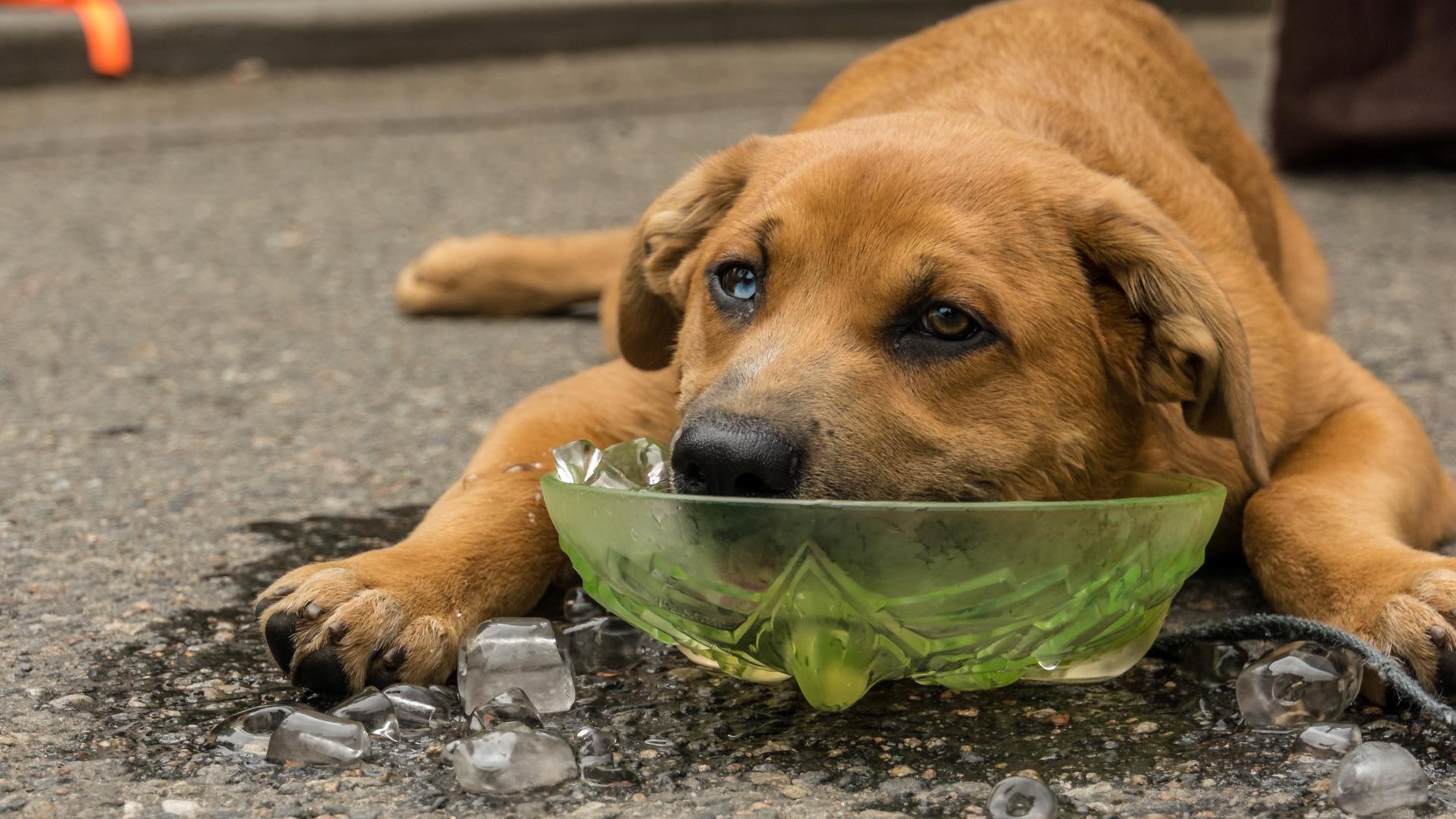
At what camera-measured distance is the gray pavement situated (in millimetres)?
2551

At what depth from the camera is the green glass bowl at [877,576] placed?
7.90 feet

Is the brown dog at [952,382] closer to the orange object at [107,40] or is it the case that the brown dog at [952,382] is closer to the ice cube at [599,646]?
the ice cube at [599,646]

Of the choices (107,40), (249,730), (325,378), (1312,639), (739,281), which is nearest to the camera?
(249,730)

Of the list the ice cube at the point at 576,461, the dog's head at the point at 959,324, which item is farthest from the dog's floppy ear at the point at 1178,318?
the ice cube at the point at 576,461

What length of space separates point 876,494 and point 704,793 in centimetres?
58

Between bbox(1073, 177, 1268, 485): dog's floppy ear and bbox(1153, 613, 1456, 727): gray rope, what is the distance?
0.28 metres

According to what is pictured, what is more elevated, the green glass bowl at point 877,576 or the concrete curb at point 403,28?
the green glass bowl at point 877,576

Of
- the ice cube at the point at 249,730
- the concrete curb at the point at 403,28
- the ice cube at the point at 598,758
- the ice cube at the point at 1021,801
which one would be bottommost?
the concrete curb at the point at 403,28

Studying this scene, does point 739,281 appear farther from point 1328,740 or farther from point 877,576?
point 1328,740

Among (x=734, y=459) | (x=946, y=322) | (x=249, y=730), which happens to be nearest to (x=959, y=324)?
(x=946, y=322)

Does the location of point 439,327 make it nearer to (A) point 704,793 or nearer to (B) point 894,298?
(B) point 894,298

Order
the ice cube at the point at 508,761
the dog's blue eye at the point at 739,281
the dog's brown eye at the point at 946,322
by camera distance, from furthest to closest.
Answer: the dog's blue eye at the point at 739,281
the dog's brown eye at the point at 946,322
the ice cube at the point at 508,761

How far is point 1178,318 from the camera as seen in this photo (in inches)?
117

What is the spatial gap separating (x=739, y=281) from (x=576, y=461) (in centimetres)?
50
